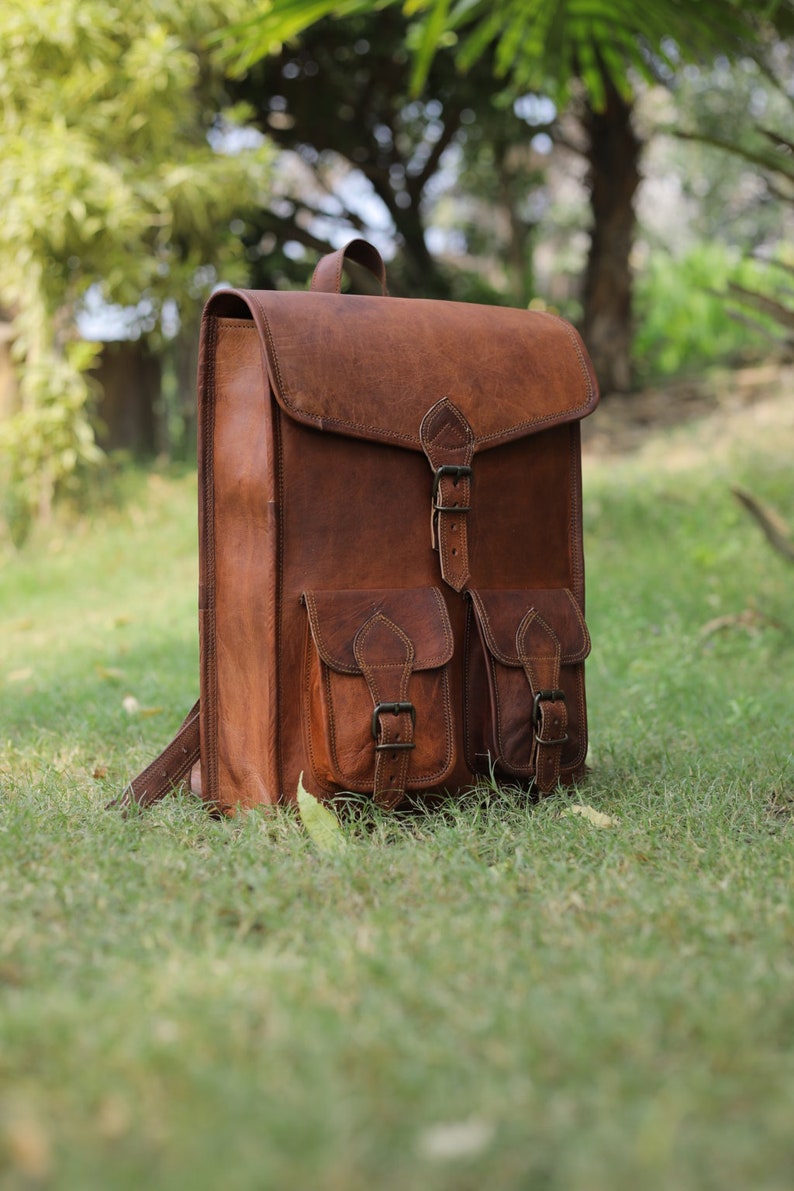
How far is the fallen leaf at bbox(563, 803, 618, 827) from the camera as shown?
204cm

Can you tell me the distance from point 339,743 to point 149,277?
18.6 ft

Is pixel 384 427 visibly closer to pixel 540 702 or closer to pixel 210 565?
pixel 210 565

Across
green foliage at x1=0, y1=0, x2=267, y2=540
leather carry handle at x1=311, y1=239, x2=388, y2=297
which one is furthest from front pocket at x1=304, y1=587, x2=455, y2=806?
green foliage at x1=0, y1=0, x2=267, y2=540

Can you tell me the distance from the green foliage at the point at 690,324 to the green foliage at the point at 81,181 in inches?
149

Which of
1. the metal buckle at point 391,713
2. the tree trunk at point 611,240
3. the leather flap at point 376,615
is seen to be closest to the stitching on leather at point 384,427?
the leather flap at point 376,615

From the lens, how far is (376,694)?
2.02 m

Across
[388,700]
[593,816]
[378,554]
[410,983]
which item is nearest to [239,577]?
[378,554]

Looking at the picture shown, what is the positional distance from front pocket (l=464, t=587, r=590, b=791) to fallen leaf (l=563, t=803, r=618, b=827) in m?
0.12

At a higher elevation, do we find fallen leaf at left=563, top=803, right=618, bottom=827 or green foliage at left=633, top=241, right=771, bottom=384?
green foliage at left=633, top=241, right=771, bottom=384

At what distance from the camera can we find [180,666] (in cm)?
384

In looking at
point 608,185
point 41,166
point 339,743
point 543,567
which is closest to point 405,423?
point 543,567

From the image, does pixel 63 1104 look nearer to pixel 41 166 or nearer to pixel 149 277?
pixel 41 166

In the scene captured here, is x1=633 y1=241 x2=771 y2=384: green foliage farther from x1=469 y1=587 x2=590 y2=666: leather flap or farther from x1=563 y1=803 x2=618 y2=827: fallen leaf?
x1=563 y1=803 x2=618 y2=827: fallen leaf

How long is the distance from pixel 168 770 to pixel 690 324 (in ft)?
26.5
